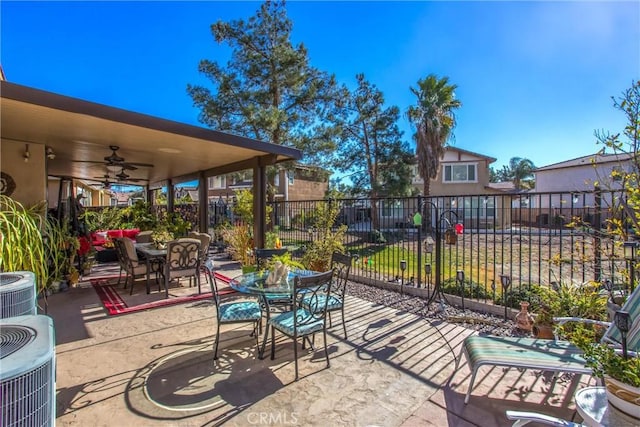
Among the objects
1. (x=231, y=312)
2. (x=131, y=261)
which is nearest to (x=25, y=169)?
(x=131, y=261)

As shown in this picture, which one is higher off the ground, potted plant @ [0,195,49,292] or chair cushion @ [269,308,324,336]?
potted plant @ [0,195,49,292]

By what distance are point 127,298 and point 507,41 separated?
798 cm

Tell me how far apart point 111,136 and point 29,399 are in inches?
175

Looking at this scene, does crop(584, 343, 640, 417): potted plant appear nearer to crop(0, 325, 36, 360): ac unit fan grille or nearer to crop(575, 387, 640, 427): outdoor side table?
crop(575, 387, 640, 427): outdoor side table

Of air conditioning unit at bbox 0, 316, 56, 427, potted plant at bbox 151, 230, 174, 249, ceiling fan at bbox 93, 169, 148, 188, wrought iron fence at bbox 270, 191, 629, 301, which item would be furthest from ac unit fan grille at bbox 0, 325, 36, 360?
ceiling fan at bbox 93, 169, 148, 188

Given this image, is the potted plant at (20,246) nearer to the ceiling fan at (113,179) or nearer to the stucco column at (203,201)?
the ceiling fan at (113,179)

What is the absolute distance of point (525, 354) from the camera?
7.55 ft

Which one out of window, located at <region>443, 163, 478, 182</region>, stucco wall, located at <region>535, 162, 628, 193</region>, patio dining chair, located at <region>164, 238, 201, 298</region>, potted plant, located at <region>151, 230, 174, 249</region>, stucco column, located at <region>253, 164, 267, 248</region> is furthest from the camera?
window, located at <region>443, 163, 478, 182</region>

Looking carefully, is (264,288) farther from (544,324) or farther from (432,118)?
(432,118)

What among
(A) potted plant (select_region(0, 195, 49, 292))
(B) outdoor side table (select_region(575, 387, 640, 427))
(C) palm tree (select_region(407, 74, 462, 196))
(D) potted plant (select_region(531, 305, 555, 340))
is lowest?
A: (D) potted plant (select_region(531, 305, 555, 340))

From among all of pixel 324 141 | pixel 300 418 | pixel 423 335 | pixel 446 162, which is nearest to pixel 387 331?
pixel 423 335

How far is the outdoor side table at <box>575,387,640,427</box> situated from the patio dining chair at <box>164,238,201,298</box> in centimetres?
493

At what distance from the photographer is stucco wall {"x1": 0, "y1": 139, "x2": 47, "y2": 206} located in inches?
202

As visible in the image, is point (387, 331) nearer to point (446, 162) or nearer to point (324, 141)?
point (324, 141)
